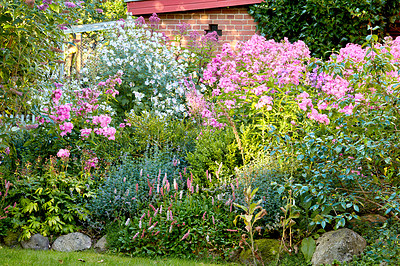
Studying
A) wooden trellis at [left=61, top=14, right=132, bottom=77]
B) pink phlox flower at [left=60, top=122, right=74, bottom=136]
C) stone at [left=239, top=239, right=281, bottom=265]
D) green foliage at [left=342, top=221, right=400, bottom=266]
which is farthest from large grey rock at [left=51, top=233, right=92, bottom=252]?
wooden trellis at [left=61, top=14, right=132, bottom=77]

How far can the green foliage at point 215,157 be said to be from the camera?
4.91 metres

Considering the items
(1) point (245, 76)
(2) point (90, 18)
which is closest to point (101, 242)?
(1) point (245, 76)

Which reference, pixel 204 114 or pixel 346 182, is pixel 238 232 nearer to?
pixel 346 182

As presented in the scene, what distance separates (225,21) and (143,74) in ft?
12.2

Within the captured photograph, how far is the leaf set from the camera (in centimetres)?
390

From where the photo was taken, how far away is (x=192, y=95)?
6609 mm

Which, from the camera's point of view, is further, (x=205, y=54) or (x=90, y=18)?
(x=90, y=18)

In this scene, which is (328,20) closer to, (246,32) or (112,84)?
(246,32)

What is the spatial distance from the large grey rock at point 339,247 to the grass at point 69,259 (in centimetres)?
107

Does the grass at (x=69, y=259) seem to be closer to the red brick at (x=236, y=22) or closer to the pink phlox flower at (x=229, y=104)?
the pink phlox flower at (x=229, y=104)

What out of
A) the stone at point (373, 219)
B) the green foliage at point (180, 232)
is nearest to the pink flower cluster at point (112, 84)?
the green foliage at point (180, 232)

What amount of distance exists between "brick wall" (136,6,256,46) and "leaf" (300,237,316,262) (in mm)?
6520

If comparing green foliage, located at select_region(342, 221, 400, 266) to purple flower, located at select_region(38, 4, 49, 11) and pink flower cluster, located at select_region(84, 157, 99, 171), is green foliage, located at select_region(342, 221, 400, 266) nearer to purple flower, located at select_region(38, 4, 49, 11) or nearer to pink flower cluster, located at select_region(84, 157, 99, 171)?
pink flower cluster, located at select_region(84, 157, 99, 171)

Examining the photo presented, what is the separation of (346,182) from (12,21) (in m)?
3.33
